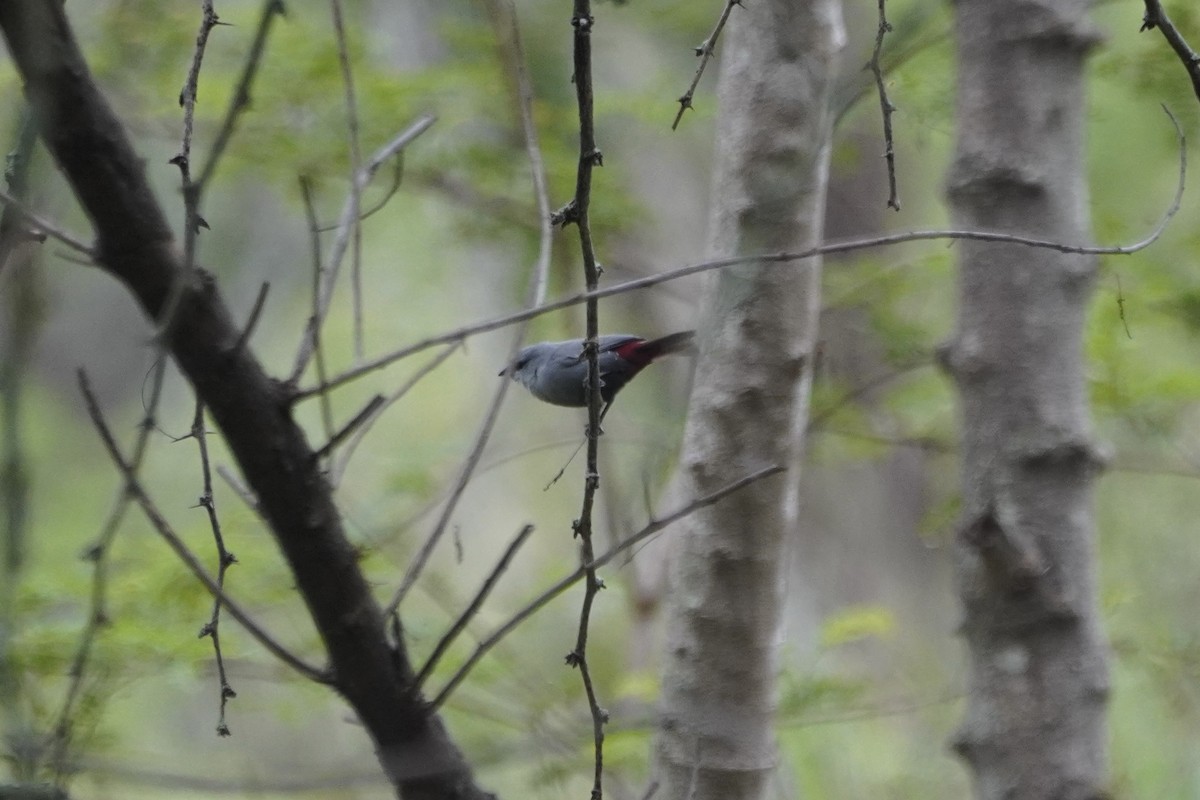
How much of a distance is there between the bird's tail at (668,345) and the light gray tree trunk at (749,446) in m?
0.15

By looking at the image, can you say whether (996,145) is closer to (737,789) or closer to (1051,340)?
(1051,340)

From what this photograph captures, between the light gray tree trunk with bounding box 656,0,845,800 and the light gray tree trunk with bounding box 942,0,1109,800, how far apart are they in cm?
49

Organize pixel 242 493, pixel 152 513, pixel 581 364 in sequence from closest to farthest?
pixel 152 513 < pixel 242 493 < pixel 581 364

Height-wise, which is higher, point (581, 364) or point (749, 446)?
point (581, 364)

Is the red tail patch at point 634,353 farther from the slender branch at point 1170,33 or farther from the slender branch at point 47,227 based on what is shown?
the slender branch at point 47,227

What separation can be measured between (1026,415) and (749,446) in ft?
2.04

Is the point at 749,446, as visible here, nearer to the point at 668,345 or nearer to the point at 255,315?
the point at 668,345

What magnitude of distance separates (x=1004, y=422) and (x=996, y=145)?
0.50 m

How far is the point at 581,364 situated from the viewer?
1780 mm

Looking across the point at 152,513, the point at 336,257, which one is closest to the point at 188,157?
the point at 336,257

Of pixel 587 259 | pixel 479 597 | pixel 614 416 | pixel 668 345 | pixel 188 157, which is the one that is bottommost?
pixel 479 597

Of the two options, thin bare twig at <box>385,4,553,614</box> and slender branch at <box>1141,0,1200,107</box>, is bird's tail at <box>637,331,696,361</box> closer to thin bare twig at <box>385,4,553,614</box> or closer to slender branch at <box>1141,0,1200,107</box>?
thin bare twig at <box>385,4,553,614</box>

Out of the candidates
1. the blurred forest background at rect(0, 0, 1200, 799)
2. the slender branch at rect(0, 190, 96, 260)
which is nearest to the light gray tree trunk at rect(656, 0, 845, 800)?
the blurred forest background at rect(0, 0, 1200, 799)

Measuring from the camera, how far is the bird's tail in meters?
1.86
